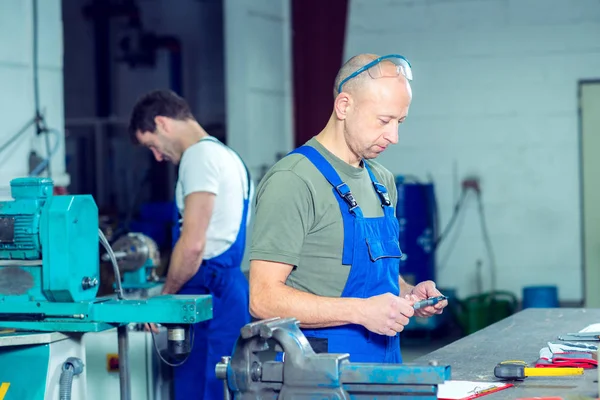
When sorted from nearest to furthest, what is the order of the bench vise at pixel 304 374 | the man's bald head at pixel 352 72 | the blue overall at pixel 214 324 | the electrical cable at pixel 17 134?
1. the bench vise at pixel 304 374
2. the man's bald head at pixel 352 72
3. the blue overall at pixel 214 324
4. the electrical cable at pixel 17 134

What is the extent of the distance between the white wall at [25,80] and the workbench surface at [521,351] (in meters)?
2.06

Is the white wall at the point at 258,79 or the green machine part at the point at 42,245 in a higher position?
the white wall at the point at 258,79

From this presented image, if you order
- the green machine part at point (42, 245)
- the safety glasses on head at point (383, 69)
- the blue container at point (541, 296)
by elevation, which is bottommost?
the blue container at point (541, 296)

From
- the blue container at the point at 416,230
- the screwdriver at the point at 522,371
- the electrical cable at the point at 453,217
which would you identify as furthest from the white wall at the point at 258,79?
the screwdriver at the point at 522,371

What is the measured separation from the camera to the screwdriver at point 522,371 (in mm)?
1826

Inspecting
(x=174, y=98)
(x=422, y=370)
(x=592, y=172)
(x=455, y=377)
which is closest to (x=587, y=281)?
(x=592, y=172)

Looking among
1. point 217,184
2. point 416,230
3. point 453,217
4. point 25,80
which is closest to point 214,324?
point 217,184

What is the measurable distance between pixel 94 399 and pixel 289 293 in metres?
1.56

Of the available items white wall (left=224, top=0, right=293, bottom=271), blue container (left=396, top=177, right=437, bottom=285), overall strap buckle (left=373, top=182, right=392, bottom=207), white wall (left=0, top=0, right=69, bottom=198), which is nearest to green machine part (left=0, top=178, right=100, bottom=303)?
overall strap buckle (left=373, top=182, right=392, bottom=207)

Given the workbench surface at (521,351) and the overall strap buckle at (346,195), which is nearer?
the workbench surface at (521,351)

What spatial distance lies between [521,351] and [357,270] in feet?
1.79

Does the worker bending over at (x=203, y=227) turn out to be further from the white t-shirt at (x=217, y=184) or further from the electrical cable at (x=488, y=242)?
the electrical cable at (x=488, y=242)

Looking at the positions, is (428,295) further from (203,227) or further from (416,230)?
(416,230)

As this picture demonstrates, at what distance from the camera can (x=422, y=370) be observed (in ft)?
4.67
